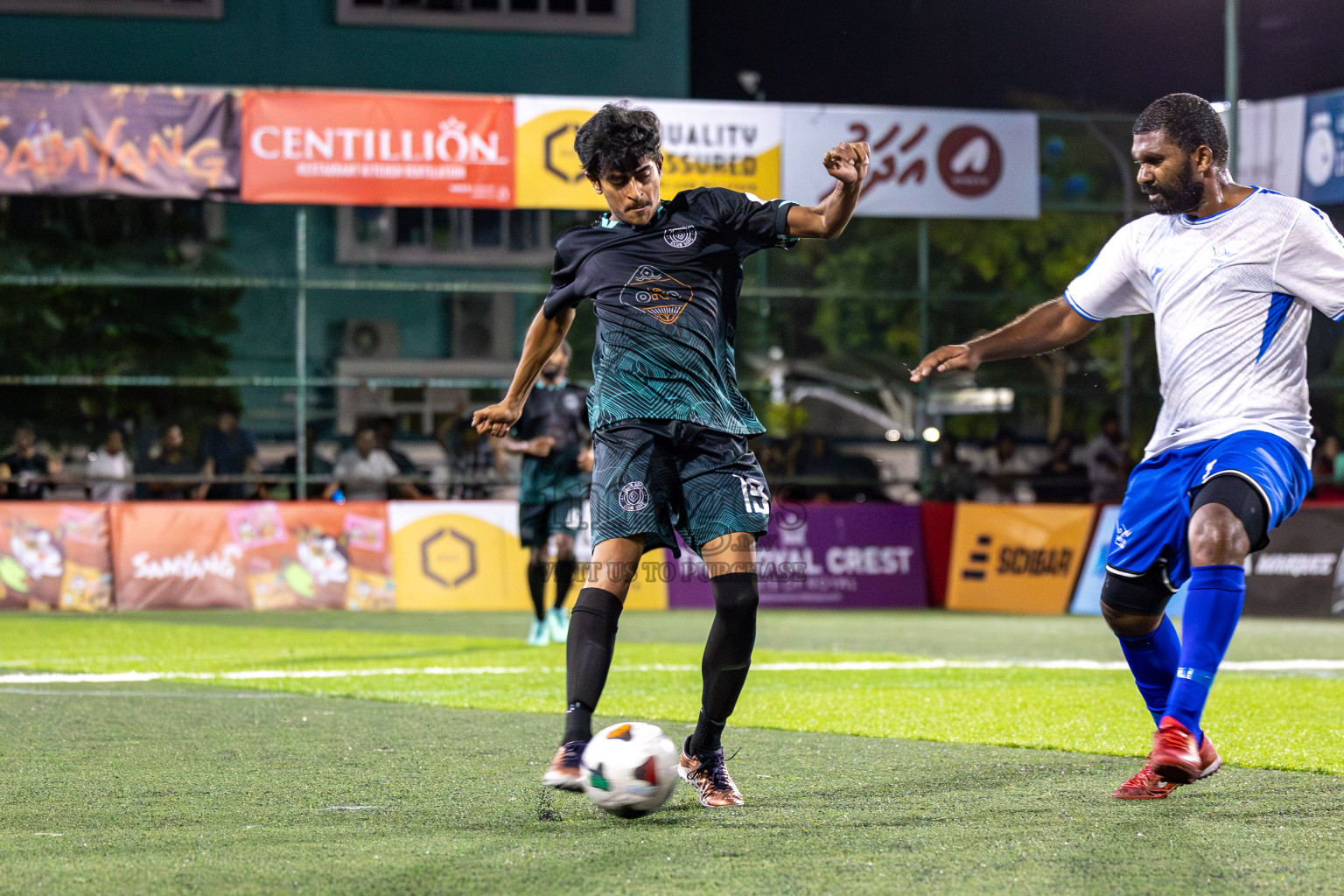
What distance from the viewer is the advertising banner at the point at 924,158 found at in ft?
59.9

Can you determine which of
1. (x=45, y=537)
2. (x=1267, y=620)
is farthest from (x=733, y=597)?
(x=45, y=537)

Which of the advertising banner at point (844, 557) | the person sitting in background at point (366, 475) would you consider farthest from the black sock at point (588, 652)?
the person sitting in background at point (366, 475)

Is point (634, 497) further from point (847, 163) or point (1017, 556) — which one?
point (1017, 556)

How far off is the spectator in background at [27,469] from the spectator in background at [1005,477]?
10.8 meters

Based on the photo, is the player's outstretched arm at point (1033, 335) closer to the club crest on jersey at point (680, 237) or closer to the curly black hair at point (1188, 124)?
the curly black hair at point (1188, 124)

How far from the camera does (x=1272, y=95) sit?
23.4 metres

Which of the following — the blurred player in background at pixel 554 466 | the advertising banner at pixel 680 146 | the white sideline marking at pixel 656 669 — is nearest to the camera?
the white sideline marking at pixel 656 669

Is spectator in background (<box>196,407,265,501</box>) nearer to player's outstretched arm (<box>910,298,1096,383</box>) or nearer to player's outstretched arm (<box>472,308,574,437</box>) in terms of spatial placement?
player's outstretched arm (<box>472,308,574,437</box>)

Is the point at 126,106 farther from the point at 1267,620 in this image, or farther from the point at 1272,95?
the point at 1272,95

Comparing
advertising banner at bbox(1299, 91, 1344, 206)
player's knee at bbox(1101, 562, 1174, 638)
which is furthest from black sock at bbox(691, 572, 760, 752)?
advertising banner at bbox(1299, 91, 1344, 206)

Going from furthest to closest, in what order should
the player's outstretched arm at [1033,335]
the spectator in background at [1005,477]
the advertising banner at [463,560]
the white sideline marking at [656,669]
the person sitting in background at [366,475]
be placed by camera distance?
1. the spectator in background at [1005,477]
2. the person sitting in background at [366,475]
3. the advertising banner at [463,560]
4. the white sideline marking at [656,669]
5. the player's outstretched arm at [1033,335]

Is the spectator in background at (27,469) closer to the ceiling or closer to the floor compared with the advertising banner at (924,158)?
closer to the floor

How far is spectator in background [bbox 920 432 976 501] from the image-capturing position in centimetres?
1956

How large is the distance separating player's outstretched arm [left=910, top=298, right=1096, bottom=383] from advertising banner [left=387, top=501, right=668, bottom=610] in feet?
37.2
